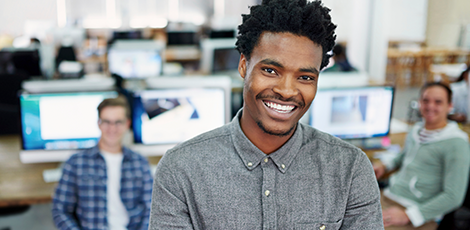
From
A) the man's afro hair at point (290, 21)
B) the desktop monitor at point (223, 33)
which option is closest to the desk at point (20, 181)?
the man's afro hair at point (290, 21)

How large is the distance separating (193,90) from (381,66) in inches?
99.5

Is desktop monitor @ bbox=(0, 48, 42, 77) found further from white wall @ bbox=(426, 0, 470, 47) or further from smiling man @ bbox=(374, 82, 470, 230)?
white wall @ bbox=(426, 0, 470, 47)

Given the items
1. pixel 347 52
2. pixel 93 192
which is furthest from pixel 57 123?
pixel 347 52

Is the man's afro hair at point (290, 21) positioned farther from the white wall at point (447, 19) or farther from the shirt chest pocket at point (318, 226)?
the white wall at point (447, 19)

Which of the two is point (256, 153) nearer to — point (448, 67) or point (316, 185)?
point (316, 185)

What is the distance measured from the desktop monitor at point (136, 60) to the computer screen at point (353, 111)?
2739 mm

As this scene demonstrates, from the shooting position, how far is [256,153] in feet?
2.92

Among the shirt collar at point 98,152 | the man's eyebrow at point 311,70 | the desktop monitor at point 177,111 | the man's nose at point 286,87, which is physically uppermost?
the man's eyebrow at point 311,70

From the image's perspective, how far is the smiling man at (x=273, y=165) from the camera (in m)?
0.83

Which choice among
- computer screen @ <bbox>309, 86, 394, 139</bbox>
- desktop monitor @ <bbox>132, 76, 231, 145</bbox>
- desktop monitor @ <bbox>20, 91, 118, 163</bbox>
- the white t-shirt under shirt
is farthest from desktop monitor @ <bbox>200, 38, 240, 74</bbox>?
the white t-shirt under shirt

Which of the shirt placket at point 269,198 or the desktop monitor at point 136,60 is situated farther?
the desktop monitor at point 136,60

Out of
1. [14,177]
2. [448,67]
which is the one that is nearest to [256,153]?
[14,177]

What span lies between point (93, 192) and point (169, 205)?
3.72ft

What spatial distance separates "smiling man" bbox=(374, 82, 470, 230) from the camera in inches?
73.8
